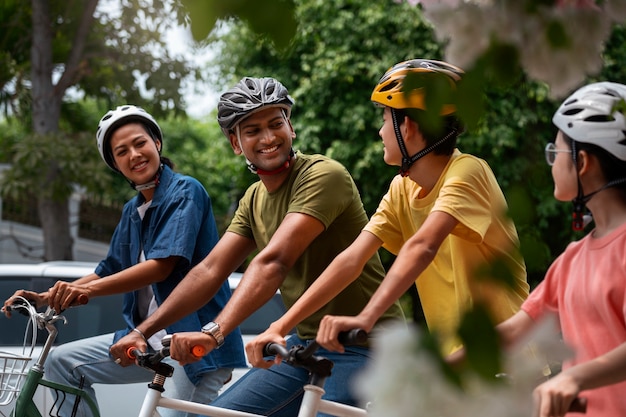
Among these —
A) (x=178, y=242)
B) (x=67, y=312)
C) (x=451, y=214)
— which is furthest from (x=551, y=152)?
(x=67, y=312)

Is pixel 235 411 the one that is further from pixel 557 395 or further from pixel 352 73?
pixel 352 73

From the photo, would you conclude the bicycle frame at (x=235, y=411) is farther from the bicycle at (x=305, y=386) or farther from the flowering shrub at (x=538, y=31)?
the flowering shrub at (x=538, y=31)

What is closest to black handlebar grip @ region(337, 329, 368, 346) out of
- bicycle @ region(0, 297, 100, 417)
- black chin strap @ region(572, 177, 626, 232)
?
black chin strap @ region(572, 177, 626, 232)

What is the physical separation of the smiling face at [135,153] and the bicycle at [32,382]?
647 millimetres

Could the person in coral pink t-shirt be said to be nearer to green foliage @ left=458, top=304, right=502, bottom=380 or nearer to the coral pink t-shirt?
the coral pink t-shirt

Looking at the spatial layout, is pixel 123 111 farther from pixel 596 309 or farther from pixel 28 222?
pixel 28 222

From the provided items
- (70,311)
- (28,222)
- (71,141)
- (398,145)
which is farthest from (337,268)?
(28,222)

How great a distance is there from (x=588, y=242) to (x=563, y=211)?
47.3 feet

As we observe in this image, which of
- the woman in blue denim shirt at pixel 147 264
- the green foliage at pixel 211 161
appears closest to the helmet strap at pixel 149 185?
the woman in blue denim shirt at pixel 147 264

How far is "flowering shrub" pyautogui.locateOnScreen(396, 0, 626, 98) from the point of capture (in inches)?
44.5

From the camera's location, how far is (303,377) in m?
3.32

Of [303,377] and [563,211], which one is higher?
[303,377]

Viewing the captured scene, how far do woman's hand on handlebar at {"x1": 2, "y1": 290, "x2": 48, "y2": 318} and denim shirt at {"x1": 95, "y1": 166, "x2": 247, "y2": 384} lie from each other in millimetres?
328

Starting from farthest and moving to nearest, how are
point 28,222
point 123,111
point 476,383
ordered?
point 28,222, point 123,111, point 476,383
